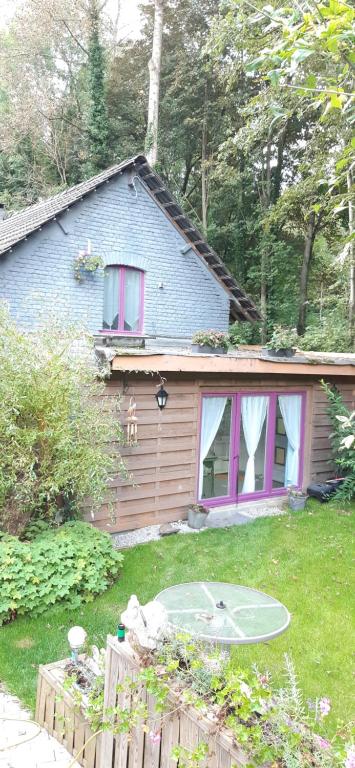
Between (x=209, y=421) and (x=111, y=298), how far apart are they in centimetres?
434

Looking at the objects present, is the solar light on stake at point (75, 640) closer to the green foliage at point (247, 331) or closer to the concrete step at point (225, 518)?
the concrete step at point (225, 518)

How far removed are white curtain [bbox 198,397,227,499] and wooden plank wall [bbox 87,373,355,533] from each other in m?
0.14

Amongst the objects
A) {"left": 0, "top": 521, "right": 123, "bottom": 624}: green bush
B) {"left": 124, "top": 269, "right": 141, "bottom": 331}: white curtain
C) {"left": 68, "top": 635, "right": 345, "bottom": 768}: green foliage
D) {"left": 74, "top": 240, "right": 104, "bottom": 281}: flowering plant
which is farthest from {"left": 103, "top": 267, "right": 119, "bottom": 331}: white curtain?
{"left": 68, "top": 635, "right": 345, "bottom": 768}: green foliage

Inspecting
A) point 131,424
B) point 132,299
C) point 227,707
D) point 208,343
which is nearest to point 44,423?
point 131,424

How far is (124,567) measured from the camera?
576 centimetres

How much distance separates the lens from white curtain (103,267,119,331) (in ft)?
35.1

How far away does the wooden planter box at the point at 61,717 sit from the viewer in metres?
2.90

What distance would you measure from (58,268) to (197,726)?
8770mm

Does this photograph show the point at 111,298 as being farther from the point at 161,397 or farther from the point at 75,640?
the point at 75,640

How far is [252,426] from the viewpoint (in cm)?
824

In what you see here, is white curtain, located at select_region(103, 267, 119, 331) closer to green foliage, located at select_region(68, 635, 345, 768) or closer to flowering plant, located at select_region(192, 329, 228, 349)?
flowering plant, located at select_region(192, 329, 228, 349)

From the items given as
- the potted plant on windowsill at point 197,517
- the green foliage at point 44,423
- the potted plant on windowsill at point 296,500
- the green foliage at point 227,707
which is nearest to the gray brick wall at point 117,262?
the green foliage at point 44,423

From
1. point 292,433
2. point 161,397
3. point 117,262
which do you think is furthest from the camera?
point 117,262

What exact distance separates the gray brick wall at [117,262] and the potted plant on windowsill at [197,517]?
394 cm
